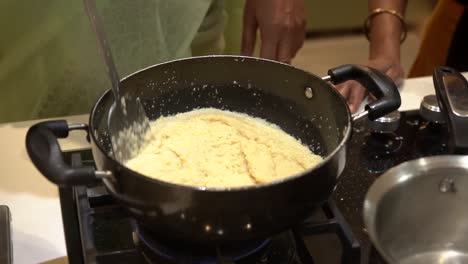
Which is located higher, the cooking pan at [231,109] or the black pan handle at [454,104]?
the cooking pan at [231,109]

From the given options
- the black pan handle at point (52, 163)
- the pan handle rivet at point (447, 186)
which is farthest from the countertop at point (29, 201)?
the pan handle rivet at point (447, 186)

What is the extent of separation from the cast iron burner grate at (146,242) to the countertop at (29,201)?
8cm

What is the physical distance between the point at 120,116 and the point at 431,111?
47cm

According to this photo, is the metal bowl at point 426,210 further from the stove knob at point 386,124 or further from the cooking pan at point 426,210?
the stove knob at point 386,124

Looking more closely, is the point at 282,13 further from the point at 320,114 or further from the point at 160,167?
the point at 160,167

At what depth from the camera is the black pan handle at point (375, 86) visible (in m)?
0.68

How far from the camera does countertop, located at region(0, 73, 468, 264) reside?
724 millimetres

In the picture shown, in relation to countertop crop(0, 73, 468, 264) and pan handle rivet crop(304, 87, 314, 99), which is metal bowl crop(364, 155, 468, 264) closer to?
pan handle rivet crop(304, 87, 314, 99)

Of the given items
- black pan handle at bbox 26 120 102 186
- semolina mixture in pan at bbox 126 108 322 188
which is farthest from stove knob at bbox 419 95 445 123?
black pan handle at bbox 26 120 102 186

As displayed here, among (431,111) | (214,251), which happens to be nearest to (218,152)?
(214,251)

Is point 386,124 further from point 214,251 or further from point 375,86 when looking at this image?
point 214,251

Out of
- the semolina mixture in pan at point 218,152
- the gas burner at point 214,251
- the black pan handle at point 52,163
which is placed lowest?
the gas burner at point 214,251

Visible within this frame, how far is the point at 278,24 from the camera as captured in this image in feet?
3.47

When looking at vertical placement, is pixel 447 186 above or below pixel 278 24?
below
